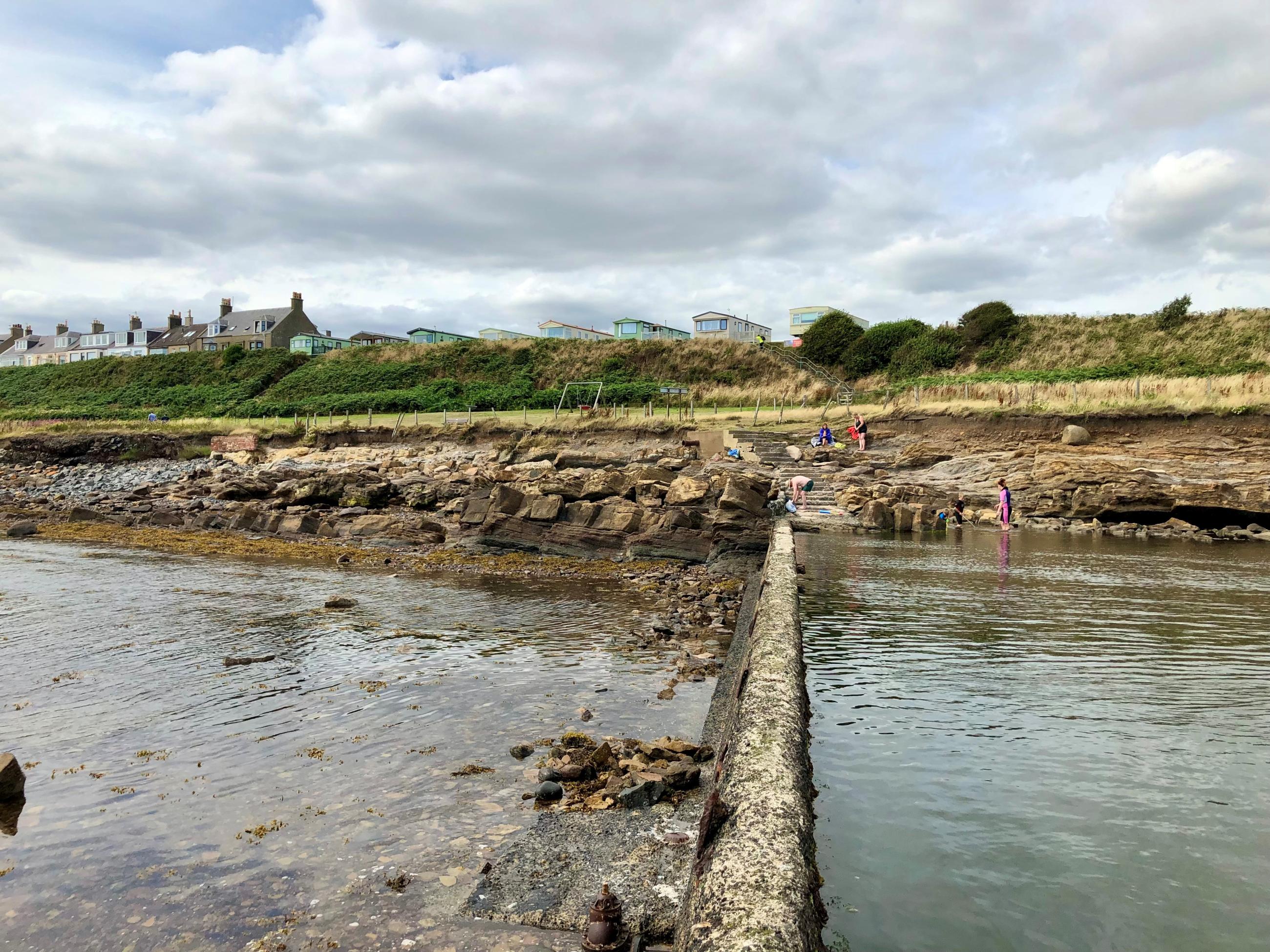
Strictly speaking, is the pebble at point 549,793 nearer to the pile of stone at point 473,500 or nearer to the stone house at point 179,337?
the pile of stone at point 473,500

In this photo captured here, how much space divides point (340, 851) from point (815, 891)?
9.23 feet

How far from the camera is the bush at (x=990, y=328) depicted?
53562 mm

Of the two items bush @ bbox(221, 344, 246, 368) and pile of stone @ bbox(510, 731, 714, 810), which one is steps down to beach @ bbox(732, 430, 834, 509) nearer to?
pile of stone @ bbox(510, 731, 714, 810)

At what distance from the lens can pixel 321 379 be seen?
66938mm

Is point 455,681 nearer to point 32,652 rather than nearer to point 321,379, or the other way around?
point 32,652

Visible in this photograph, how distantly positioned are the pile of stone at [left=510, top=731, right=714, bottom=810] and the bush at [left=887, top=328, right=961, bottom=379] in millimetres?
50009

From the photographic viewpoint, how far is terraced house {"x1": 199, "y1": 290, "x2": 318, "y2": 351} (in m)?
84.0

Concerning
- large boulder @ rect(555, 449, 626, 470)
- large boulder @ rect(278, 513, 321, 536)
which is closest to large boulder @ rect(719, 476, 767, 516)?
large boulder @ rect(555, 449, 626, 470)

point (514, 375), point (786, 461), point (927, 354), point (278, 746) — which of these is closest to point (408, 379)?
point (514, 375)

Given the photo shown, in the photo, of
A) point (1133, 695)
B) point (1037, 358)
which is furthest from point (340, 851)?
point (1037, 358)

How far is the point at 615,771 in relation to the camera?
560cm

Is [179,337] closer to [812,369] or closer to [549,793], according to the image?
[812,369]

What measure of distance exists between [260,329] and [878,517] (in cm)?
8123

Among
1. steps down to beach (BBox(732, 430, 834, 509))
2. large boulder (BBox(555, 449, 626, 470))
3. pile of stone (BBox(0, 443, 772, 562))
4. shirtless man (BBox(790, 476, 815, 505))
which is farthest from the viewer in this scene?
large boulder (BBox(555, 449, 626, 470))
